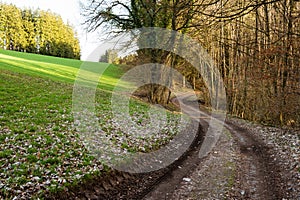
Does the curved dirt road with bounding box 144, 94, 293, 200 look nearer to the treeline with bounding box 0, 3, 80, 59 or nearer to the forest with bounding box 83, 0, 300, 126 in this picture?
the forest with bounding box 83, 0, 300, 126

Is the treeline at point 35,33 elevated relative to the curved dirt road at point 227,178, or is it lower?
elevated

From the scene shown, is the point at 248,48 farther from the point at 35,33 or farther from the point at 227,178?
the point at 35,33

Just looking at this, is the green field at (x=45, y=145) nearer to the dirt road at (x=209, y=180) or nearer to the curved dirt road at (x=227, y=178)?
the dirt road at (x=209, y=180)

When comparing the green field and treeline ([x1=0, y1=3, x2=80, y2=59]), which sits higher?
treeline ([x1=0, y1=3, x2=80, y2=59])

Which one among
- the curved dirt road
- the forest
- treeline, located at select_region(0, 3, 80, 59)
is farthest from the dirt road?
treeline, located at select_region(0, 3, 80, 59)

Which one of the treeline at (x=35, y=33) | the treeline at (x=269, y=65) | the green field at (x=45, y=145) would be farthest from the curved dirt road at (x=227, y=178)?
the treeline at (x=35, y=33)

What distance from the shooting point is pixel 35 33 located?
68812 mm

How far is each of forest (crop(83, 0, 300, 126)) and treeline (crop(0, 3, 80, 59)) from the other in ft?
176

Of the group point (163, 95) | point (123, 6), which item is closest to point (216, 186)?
point (163, 95)

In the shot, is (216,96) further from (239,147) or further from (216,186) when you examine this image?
(216,186)

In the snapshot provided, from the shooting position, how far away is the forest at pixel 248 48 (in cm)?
1382

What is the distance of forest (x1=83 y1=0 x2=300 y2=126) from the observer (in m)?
13.8

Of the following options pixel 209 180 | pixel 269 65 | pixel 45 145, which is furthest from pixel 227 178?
pixel 269 65

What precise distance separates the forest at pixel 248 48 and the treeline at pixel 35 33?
53.8 meters
